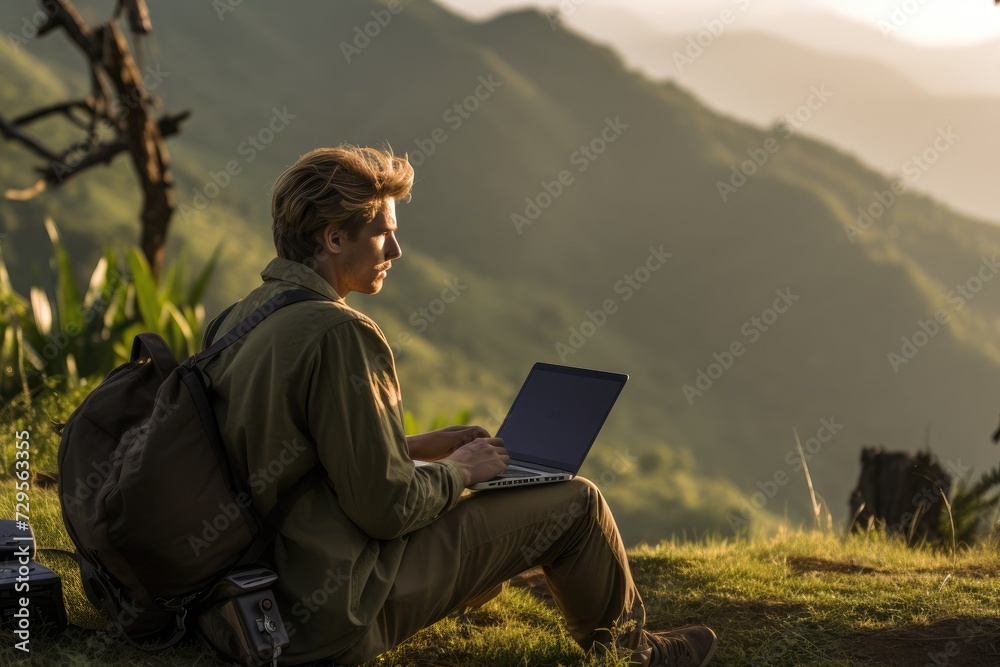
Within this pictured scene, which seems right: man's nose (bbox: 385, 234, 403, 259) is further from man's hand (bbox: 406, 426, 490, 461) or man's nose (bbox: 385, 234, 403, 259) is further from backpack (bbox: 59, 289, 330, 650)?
man's hand (bbox: 406, 426, 490, 461)

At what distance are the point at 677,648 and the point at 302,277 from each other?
1.59 m

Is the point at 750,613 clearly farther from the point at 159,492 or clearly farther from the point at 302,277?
the point at 159,492

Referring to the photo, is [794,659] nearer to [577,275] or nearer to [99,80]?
[99,80]

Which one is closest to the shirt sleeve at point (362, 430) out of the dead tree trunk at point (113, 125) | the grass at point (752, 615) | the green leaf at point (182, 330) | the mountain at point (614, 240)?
the grass at point (752, 615)

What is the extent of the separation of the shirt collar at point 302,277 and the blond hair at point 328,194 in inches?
1.9

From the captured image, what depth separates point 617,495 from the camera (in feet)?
201

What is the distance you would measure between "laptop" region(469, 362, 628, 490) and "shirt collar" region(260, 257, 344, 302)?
696mm

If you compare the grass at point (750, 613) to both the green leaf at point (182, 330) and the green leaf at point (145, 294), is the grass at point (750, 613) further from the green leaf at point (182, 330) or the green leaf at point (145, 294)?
the green leaf at point (145, 294)

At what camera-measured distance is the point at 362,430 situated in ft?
6.97

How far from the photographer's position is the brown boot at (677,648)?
107 inches

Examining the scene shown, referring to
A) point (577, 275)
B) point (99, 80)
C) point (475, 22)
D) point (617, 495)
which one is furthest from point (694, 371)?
point (99, 80)

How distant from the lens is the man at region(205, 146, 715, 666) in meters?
2.14

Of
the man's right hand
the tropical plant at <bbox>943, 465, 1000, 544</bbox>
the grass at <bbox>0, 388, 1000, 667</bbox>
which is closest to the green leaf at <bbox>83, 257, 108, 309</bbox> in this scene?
the grass at <bbox>0, 388, 1000, 667</bbox>

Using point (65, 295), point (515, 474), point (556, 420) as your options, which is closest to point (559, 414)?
point (556, 420)
